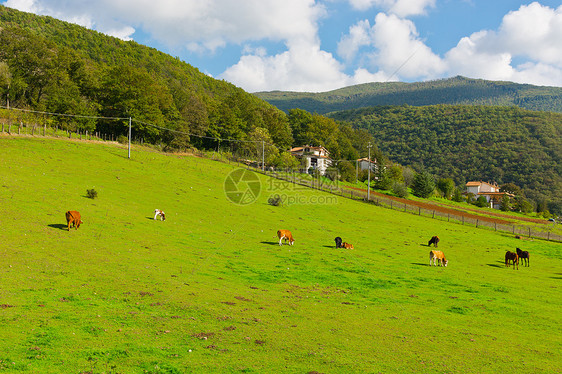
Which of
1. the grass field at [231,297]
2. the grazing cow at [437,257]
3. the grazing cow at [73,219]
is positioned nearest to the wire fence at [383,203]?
the grass field at [231,297]

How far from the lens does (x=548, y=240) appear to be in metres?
54.8

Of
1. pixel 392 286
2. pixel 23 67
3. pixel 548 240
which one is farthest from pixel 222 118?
pixel 392 286

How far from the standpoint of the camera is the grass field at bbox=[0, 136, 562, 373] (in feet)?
31.7

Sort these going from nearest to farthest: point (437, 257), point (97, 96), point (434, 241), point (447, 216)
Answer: point (437, 257), point (434, 241), point (447, 216), point (97, 96)

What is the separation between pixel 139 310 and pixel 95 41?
211 meters

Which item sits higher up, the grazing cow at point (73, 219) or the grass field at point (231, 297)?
the grazing cow at point (73, 219)

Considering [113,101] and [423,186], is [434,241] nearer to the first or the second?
[113,101]

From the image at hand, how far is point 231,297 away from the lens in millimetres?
14969

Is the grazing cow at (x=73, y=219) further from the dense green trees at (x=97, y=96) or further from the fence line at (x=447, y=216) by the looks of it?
the fence line at (x=447, y=216)

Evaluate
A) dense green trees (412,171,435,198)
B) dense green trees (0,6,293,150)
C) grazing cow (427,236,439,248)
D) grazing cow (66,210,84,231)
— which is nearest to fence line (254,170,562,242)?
grazing cow (427,236,439,248)

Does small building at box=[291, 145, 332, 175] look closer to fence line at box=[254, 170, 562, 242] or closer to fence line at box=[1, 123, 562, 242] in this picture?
fence line at box=[1, 123, 562, 242]

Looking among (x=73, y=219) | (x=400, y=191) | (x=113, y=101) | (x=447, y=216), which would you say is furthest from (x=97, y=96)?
(x=400, y=191)

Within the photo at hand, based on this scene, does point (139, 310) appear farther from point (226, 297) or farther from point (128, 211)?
point (128, 211)

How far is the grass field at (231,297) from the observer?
31.7 feet
